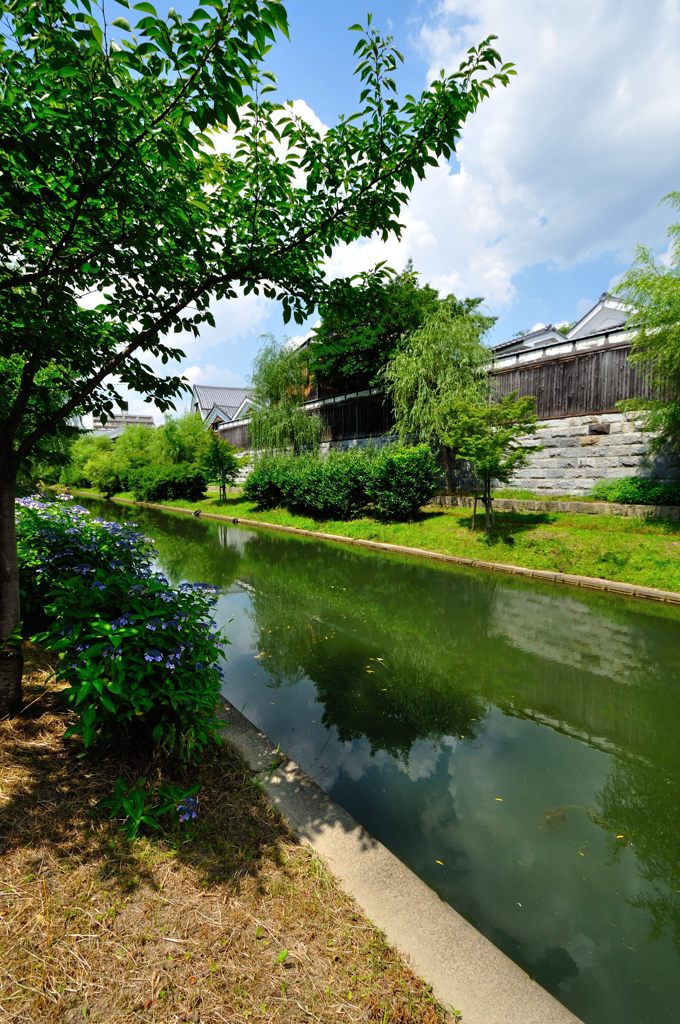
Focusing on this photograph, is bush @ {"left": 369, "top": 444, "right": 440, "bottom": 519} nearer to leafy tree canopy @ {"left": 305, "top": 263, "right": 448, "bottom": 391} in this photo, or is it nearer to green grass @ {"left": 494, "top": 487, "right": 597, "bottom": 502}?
green grass @ {"left": 494, "top": 487, "right": 597, "bottom": 502}

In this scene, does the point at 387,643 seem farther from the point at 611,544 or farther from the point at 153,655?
the point at 611,544

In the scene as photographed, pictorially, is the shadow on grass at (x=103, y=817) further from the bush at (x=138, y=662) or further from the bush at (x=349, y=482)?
the bush at (x=349, y=482)

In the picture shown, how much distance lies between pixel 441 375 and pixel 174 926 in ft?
53.4

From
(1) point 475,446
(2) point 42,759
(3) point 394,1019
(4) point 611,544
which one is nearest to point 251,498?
(1) point 475,446

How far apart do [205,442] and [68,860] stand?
29.1 metres

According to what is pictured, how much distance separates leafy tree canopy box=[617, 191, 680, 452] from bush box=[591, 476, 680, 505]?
110 cm

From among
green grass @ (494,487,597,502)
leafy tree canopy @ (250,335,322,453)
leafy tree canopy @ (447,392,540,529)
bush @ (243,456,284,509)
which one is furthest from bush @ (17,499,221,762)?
leafy tree canopy @ (250,335,322,453)

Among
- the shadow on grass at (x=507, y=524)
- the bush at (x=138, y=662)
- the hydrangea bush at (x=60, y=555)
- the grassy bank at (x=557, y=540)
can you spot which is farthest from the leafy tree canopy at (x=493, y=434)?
the bush at (x=138, y=662)

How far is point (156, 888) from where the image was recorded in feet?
6.61

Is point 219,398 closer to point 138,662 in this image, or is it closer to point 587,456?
point 587,456

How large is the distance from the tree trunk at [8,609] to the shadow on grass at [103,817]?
14 centimetres

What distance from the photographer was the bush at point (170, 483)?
29.8 m

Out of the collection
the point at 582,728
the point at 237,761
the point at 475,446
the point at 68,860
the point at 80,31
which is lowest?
the point at 582,728

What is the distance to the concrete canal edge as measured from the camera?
1.77 m
